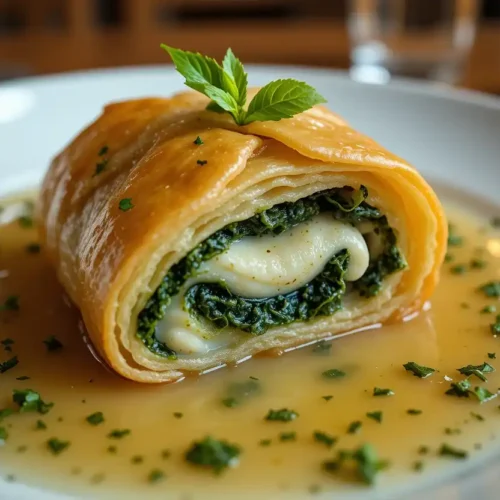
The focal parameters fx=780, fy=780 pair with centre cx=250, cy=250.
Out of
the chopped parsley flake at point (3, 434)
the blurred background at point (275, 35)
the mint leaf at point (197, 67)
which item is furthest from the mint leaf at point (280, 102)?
the blurred background at point (275, 35)

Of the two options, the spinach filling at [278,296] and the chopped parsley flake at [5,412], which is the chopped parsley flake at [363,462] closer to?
the spinach filling at [278,296]

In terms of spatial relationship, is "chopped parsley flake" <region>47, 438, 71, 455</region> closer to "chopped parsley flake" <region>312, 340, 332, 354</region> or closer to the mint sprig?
"chopped parsley flake" <region>312, 340, 332, 354</region>

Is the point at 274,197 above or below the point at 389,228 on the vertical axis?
above

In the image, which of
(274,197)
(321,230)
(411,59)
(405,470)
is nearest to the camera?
(405,470)

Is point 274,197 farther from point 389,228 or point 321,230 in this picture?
point 389,228

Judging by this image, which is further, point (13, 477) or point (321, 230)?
point (321, 230)

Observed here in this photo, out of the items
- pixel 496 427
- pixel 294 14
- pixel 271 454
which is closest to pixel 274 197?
pixel 271 454
